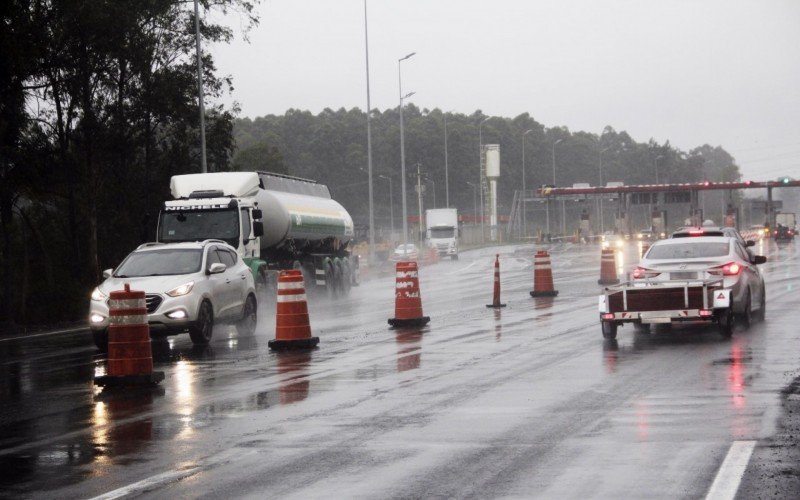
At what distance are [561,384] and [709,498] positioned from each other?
6.01 metres

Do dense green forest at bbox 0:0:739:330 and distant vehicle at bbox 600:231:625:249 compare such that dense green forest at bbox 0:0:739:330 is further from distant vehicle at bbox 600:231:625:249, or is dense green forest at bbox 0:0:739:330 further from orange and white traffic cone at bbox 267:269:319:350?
distant vehicle at bbox 600:231:625:249

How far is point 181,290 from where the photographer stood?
805 inches

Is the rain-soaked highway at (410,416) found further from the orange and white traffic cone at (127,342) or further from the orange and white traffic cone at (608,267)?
the orange and white traffic cone at (608,267)

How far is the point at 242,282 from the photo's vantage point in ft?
75.9

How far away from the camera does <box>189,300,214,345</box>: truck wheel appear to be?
20433mm

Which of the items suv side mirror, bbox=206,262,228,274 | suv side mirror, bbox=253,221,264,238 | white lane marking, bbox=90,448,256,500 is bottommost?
white lane marking, bbox=90,448,256,500

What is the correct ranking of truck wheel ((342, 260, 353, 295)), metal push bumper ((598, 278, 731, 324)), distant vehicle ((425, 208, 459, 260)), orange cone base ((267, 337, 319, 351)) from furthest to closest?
distant vehicle ((425, 208, 459, 260)) → truck wheel ((342, 260, 353, 295)) → orange cone base ((267, 337, 319, 351)) → metal push bumper ((598, 278, 731, 324))

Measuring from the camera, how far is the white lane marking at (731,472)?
7.66m

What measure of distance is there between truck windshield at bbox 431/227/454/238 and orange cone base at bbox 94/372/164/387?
71079mm

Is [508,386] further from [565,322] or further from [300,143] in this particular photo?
[300,143]

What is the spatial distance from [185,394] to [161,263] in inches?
331

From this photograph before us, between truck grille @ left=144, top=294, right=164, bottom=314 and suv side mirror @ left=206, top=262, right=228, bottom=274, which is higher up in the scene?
suv side mirror @ left=206, top=262, right=228, bottom=274

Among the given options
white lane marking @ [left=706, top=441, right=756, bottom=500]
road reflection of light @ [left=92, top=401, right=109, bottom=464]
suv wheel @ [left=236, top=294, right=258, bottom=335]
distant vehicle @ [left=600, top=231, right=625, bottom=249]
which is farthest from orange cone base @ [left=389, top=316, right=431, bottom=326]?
distant vehicle @ [left=600, top=231, right=625, bottom=249]

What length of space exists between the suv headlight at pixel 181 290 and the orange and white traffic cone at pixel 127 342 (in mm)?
5636
